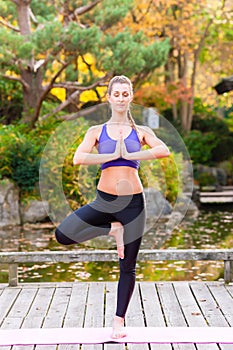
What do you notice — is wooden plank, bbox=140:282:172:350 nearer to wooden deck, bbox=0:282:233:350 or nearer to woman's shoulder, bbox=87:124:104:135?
wooden deck, bbox=0:282:233:350

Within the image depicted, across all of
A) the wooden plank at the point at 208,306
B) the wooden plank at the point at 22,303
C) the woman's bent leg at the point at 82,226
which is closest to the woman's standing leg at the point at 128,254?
the woman's bent leg at the point at 82,226

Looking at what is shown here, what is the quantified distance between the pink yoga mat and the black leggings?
35cm

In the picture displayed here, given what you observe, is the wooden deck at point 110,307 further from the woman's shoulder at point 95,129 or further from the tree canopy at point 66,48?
the tree canopy at point 66,48

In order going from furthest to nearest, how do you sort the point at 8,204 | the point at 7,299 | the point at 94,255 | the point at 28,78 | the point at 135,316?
the point at 28,78
the point at 8,204
the point at 94,255
the point at 7,299
the point at 135,316

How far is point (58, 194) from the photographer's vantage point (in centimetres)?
1102

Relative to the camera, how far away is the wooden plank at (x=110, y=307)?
4.33 meters

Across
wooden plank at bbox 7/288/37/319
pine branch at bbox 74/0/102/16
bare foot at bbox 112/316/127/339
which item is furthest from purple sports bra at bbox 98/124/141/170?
pine branch at bbox 74/0/102/16

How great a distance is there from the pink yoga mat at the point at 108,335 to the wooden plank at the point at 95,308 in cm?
15

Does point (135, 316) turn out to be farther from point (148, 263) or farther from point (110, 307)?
point (148, 263)

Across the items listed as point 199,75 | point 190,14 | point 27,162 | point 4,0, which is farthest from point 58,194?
point 199,75

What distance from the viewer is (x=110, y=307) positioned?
539 centimetres

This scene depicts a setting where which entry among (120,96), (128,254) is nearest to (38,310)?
(128,254)

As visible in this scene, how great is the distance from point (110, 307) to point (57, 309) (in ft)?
1.30

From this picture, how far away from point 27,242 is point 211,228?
3484 millimetres
